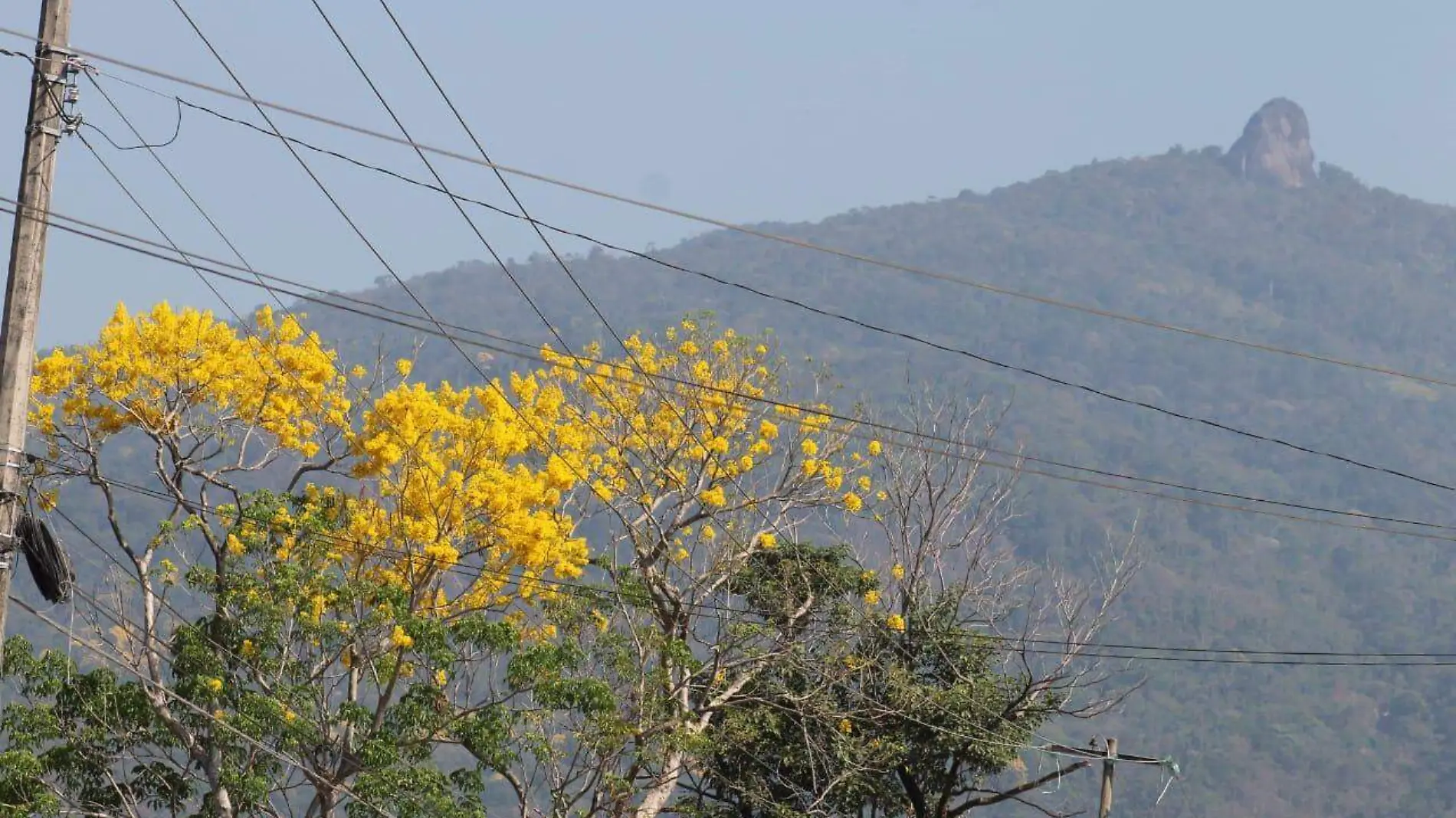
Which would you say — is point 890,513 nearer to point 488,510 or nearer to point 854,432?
point 854,432

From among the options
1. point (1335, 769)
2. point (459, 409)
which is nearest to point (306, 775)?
point (459, 409)

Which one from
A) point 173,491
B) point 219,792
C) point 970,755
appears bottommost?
point 970,755

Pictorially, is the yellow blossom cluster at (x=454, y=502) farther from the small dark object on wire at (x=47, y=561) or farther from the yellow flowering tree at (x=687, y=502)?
the small dark object on wire at (x=47, y=561)

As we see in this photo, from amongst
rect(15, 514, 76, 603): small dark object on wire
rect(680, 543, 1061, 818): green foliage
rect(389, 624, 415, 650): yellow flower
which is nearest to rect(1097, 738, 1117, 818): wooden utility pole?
rect(680, 543, 1061, 818): green foliage

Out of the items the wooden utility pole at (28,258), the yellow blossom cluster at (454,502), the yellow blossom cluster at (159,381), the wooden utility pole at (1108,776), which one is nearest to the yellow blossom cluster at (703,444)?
the yellow blossom cluster at (454,502)

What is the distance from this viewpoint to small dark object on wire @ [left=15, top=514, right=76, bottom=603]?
11086mm

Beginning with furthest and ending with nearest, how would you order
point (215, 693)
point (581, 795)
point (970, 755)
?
1. point (970, 755)
2. point (581, 795)
3. point (215, 693)

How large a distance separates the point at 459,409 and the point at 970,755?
8133 millimetres

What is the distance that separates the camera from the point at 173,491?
19781 millimetres

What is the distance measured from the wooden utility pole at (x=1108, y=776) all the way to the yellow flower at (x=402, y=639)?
22.7ft

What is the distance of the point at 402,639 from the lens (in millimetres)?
20094

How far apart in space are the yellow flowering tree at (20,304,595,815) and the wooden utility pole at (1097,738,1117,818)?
603cm

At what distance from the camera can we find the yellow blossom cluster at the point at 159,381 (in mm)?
21703

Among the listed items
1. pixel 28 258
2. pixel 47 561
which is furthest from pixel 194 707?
pixel 28 258
